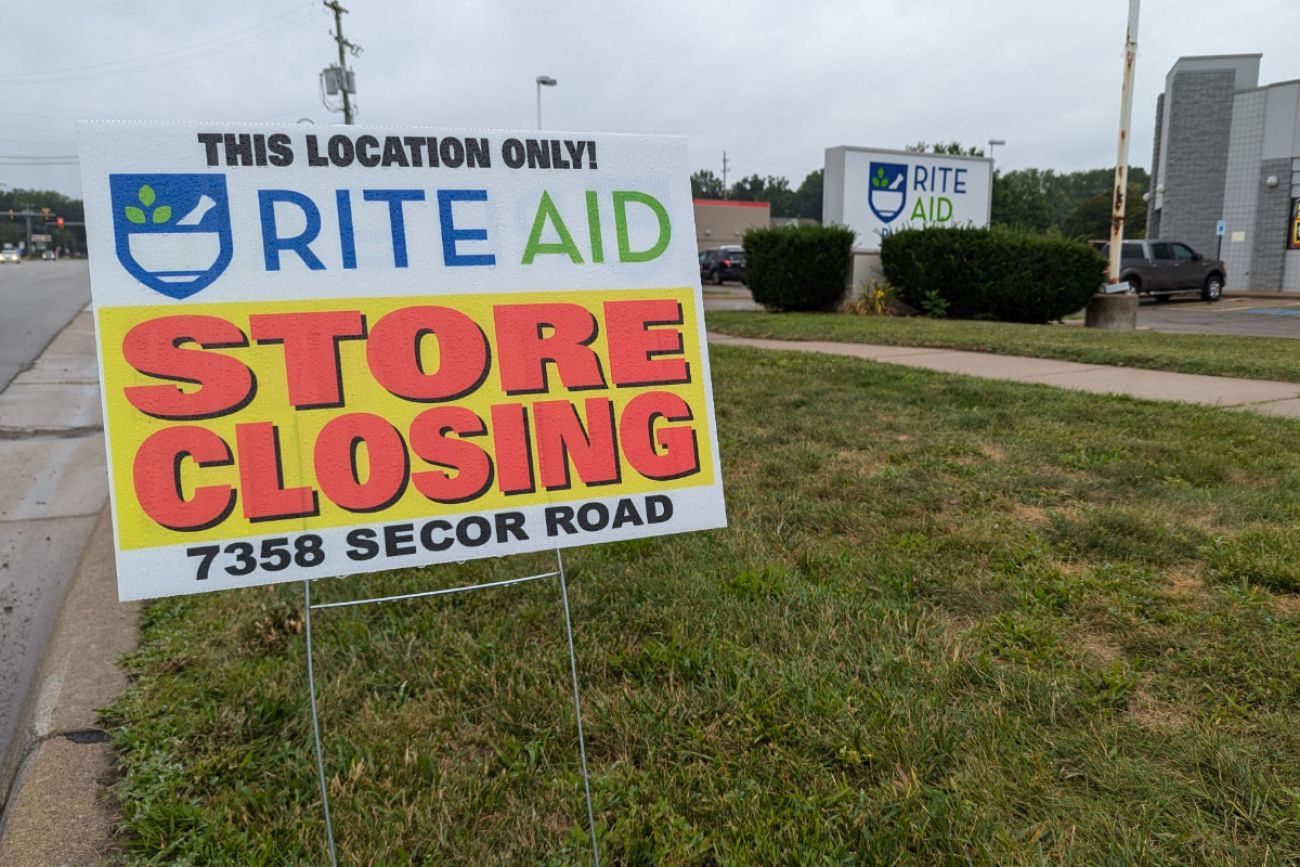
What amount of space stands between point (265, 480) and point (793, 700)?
153 centimetres

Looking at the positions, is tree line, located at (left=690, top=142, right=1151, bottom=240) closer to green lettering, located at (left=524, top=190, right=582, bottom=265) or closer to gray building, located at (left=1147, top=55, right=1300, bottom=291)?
gray building, located at (left=1147, top=55, right=1300, bottom=291)

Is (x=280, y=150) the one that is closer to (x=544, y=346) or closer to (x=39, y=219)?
(x=544, y=346)

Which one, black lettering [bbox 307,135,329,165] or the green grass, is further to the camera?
the green grass

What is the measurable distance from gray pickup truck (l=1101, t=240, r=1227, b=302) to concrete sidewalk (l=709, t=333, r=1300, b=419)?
16.2 m

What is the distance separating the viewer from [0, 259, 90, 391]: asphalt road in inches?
435

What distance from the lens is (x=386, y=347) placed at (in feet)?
7.08

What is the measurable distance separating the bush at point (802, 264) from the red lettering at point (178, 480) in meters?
14.5

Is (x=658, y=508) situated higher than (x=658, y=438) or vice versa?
(x=658, y=438)

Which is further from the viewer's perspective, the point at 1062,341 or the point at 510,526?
the point at 1062,341

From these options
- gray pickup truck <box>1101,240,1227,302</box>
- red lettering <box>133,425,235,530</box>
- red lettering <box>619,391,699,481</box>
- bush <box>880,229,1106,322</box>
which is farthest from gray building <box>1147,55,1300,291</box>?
red lettering <box>133,425,235,530</box>

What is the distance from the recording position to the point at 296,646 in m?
3.07

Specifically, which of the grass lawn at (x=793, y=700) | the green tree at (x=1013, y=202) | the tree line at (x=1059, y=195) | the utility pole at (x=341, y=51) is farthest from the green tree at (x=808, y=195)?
the grass lawn at (x=793, y=700)

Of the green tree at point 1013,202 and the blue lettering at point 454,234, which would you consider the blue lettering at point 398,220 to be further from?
the green tree at point 1013,202

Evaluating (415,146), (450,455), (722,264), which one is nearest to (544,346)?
(450,455)
